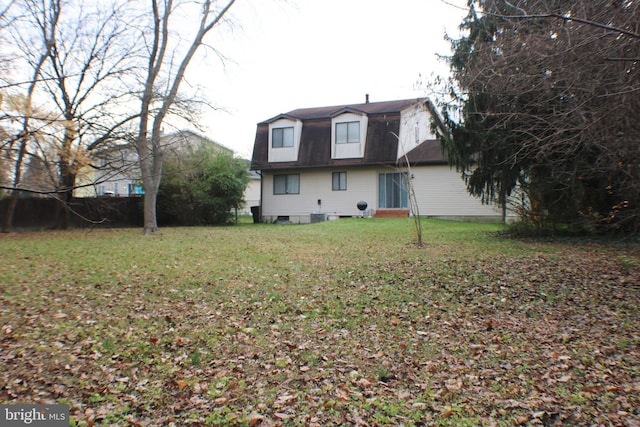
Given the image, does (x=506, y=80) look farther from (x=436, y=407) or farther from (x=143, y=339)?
(x=143, y=339)

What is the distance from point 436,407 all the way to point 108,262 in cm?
766

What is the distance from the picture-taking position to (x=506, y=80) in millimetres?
6871

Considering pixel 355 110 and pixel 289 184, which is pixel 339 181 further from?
pixel 355 110

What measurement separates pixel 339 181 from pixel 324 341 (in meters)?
19.7

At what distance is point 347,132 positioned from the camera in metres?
23.8

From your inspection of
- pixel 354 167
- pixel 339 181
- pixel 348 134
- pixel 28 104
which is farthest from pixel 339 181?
pixel 28 104

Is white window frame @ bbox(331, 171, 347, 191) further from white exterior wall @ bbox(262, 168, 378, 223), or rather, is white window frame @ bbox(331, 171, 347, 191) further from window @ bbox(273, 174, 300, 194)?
window @ bbox(273, 174, 300, 194)

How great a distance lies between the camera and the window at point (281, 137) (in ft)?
82.2

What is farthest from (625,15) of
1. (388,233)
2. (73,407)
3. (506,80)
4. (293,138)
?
(293,138)

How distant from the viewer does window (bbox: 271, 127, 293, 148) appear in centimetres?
2506

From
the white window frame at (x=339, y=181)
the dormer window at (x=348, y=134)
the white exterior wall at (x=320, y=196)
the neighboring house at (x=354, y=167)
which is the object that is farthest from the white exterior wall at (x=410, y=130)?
the white window frame at (x=339, y=181)

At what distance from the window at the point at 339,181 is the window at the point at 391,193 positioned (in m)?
1.95

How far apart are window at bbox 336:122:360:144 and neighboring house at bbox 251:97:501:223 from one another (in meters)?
0.05

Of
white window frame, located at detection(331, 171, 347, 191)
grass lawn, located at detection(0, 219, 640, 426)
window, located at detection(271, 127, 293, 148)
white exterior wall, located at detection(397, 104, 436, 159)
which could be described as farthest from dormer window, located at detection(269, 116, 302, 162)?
grass lawn, located at detection(0, 219, 640, 426)
